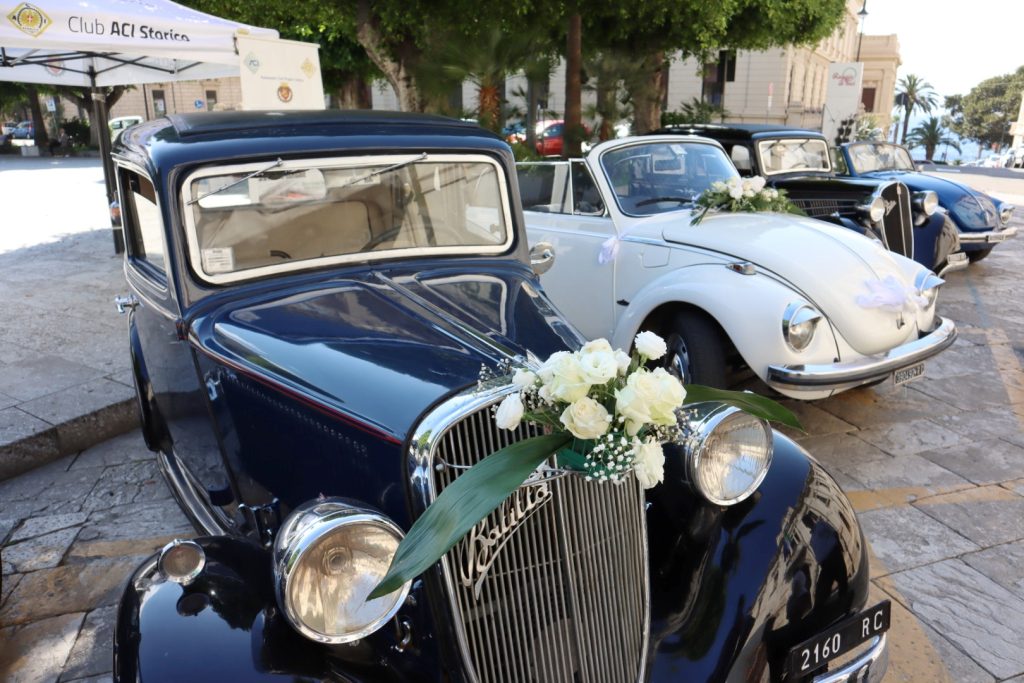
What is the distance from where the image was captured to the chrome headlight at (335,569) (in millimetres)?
1667

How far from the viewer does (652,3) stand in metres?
11.4

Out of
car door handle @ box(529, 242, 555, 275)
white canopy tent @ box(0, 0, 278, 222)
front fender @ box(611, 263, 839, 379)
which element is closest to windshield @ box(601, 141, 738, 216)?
front fender @ box(611, 263, 839, 379)

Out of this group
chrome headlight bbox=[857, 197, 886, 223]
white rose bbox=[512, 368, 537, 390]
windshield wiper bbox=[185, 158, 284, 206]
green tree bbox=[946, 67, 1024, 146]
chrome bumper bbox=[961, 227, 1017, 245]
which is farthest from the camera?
green tree bbox=[946, 67, 1024, 146]

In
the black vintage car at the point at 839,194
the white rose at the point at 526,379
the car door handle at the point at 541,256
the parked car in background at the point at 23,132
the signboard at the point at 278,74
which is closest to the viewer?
the white rose at the point at 526,379

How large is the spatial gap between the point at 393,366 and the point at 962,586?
2611mm

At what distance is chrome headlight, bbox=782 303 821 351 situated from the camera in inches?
156

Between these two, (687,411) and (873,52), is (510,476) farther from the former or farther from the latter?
(873,52)

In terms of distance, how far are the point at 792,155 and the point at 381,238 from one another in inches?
270

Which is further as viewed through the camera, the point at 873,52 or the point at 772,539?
the point at 873,52

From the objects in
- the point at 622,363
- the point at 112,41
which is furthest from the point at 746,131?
the point at 622,363

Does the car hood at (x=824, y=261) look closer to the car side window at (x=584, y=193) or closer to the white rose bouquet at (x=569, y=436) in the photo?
the car side window at (x=584, y=193)

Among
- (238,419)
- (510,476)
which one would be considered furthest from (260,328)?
(510,476)

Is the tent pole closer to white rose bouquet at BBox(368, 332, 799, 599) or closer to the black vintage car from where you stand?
the black vintage car

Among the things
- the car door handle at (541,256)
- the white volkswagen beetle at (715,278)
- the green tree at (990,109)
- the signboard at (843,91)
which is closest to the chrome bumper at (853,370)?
the white volkswagen beetle at (715,278)
